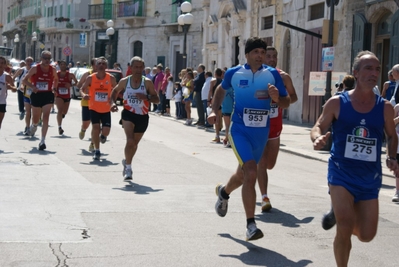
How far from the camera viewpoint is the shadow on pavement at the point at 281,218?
8656 millimetres

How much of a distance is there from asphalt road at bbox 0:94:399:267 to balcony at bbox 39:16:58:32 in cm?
5667

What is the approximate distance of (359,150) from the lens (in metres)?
6.00

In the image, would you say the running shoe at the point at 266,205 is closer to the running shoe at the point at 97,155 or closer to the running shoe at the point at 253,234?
the running shoe at the point at 253,234

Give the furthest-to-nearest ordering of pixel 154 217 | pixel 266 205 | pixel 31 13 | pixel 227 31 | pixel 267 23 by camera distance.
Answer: pixel 31 13 < pixel 227 31 < pixel 267 23 < pixel 266 205 < pixel 154 217

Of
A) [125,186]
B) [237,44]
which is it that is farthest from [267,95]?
[237,44]

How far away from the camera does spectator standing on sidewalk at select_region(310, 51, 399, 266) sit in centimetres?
595

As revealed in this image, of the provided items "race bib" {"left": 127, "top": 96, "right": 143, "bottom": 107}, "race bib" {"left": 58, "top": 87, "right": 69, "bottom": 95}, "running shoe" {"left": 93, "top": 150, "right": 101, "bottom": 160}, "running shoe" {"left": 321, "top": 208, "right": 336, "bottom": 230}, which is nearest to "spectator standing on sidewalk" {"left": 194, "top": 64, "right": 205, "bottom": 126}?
"race bib" {"left": 58, "top": 87, "right": 69, "bottom": 95}

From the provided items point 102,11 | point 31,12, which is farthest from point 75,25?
point 31,12

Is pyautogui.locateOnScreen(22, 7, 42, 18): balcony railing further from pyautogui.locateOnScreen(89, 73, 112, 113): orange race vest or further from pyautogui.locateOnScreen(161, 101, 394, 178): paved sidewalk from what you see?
pyautogui.locateOnScreen(89, 73, 112, 113): orange race vest

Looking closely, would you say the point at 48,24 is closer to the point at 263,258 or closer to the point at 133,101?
the point at 133,101

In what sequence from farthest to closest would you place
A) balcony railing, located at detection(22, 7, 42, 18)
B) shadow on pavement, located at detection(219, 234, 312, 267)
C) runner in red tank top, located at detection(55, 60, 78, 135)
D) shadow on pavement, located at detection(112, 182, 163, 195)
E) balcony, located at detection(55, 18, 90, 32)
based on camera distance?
1. balcony railing, located at detection(22, 7, 42, 18)
2. balcony, located at detection(55, 18, 90, 32)
3. runner in red tank top, located at detection(55, 60, 78, 135)
4. shadow on pavement, located at detection(112, 182, 163, 195)
5. shadow on pavement, located at detection(219, 234, 312, 267)

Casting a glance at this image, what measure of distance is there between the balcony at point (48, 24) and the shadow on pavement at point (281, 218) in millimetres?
62579

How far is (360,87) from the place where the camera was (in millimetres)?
6074

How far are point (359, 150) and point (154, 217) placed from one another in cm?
323
